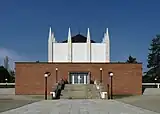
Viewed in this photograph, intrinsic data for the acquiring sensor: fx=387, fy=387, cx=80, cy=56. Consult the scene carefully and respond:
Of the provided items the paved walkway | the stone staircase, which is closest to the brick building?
the stone staircase

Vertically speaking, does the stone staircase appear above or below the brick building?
below

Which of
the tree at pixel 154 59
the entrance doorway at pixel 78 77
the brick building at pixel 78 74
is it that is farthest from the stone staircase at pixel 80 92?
the tree at pixel 154 59

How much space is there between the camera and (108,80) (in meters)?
61.6

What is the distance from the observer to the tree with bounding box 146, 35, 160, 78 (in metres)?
113

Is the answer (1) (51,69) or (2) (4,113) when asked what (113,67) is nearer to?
(1) (51,69)

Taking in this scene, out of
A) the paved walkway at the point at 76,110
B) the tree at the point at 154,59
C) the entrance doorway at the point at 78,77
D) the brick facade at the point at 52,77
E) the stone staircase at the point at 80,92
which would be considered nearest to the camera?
the paved walkway at the point at 76,110

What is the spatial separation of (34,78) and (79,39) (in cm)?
3161

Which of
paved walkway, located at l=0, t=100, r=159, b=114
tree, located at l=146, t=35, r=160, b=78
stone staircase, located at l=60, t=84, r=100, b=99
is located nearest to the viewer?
paved walkway, located at l=0, t=100, r=159, b=114

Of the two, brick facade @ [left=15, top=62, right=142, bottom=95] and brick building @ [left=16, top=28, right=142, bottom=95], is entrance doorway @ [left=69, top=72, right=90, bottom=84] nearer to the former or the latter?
brick building @ [left=16, top=28, right=142, bottom=95]

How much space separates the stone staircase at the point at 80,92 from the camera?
155 feet

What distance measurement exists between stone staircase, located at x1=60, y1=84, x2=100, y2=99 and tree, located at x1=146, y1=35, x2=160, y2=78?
56.5m

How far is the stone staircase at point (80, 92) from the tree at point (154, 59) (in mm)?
56486

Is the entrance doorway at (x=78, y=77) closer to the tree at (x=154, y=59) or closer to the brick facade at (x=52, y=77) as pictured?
the brick facade at (x=52, y=77)


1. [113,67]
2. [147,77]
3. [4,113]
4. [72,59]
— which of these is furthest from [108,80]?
[147,77]
